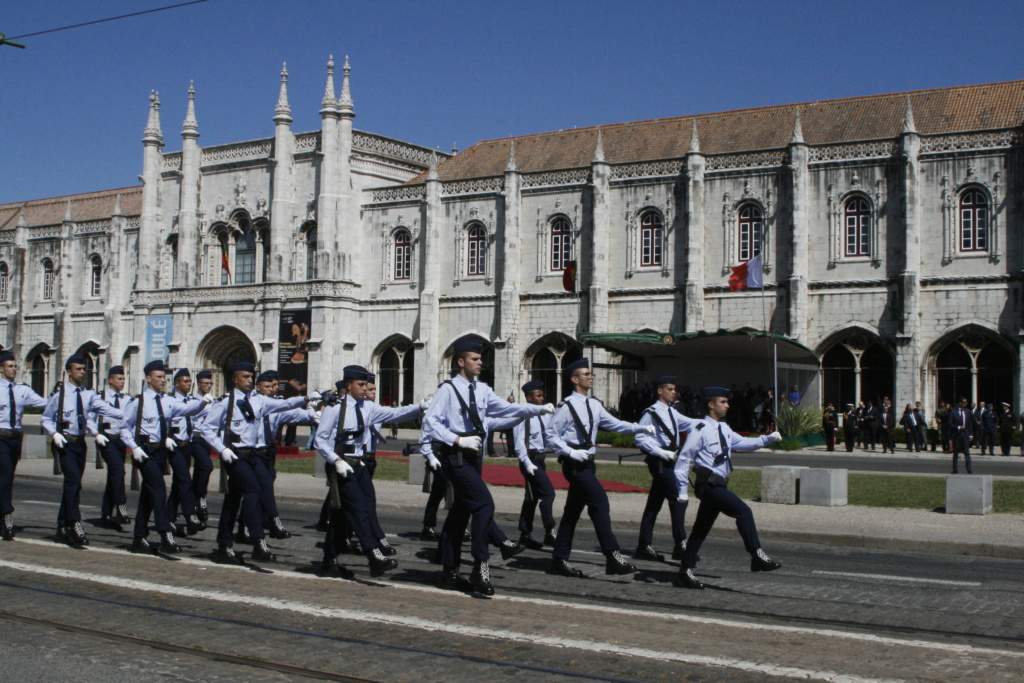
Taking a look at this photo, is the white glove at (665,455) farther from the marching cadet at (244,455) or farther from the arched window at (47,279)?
the arched window at (47,279)

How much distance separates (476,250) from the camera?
4338 cm

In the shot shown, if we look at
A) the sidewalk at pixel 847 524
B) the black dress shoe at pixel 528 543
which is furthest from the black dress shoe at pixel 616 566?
the sidewalk at pixel 847 524

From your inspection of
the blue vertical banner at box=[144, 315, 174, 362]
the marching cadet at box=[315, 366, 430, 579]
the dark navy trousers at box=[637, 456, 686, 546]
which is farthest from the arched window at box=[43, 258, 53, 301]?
the dark navy trousers at box=[637, 456, 686, 546]

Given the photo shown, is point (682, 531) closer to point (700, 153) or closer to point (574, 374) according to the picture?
point (574, 374)

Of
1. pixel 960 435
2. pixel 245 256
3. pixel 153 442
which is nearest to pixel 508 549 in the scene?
pixel 153 442

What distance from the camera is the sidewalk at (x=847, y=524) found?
12.9m

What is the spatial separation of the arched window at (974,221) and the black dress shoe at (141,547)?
29.5 metres

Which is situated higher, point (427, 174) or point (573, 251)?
point (427, 174)

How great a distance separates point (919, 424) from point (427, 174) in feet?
75.7

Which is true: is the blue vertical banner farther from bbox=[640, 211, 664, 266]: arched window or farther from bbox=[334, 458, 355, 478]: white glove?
bbox=[334, 458, 355, 478]: white glove

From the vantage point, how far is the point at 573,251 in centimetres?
4103

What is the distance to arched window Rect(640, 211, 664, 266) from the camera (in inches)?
1559

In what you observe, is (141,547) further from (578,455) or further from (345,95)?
(345,95)

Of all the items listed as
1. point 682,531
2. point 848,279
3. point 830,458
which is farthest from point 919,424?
point 682,531
